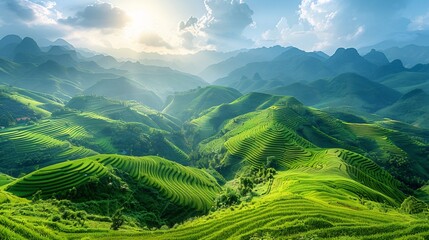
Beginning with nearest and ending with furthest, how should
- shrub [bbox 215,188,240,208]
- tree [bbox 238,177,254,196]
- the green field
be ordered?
the green field
shrub [bbox 215,188,240,208]
tree [bbox 238,177,254,196]

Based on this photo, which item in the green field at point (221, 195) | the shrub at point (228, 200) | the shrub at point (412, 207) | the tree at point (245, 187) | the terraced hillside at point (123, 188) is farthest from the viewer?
the tree at point (245, 187)

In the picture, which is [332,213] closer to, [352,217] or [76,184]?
[352,217]

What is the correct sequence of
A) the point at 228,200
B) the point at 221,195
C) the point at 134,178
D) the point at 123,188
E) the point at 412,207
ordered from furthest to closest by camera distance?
the point at 134,178, the point at 123,188, the point at 221,195, the point at 228,200, the point at 412,207

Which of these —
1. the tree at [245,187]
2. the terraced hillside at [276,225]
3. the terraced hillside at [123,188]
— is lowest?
the terraced hillside at [123,188]

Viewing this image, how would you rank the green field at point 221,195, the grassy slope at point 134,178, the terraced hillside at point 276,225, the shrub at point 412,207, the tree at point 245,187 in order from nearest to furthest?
the terraced hillside at point 276,225, the green field at point 221,195, the shrub at point 412,207, the grassy slope at point 134,178, the tree at point 245,187

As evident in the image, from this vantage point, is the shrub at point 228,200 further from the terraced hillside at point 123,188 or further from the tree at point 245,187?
the terraced hillside at point 123,188

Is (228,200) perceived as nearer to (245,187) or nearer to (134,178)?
(245,187)

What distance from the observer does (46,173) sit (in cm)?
7931

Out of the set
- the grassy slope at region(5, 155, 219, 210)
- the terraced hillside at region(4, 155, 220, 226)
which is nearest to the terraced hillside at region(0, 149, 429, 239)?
the terraced hillside at region(4, 155, 220, 226)

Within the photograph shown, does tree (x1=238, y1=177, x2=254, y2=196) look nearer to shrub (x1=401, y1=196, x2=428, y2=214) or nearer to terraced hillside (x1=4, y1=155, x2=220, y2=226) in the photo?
terraced hillside (x1=4, y1=155, x2=220, y2=226)

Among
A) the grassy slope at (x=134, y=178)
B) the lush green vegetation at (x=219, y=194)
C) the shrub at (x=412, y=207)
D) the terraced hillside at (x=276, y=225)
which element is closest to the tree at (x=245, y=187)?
the lush green vegetation at (x=219, y=194)

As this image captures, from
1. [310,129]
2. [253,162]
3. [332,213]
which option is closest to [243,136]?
[253,162]

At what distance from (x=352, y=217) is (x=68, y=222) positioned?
42395 mm

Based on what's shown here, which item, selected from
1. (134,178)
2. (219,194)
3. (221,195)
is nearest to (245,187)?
(219,194)
